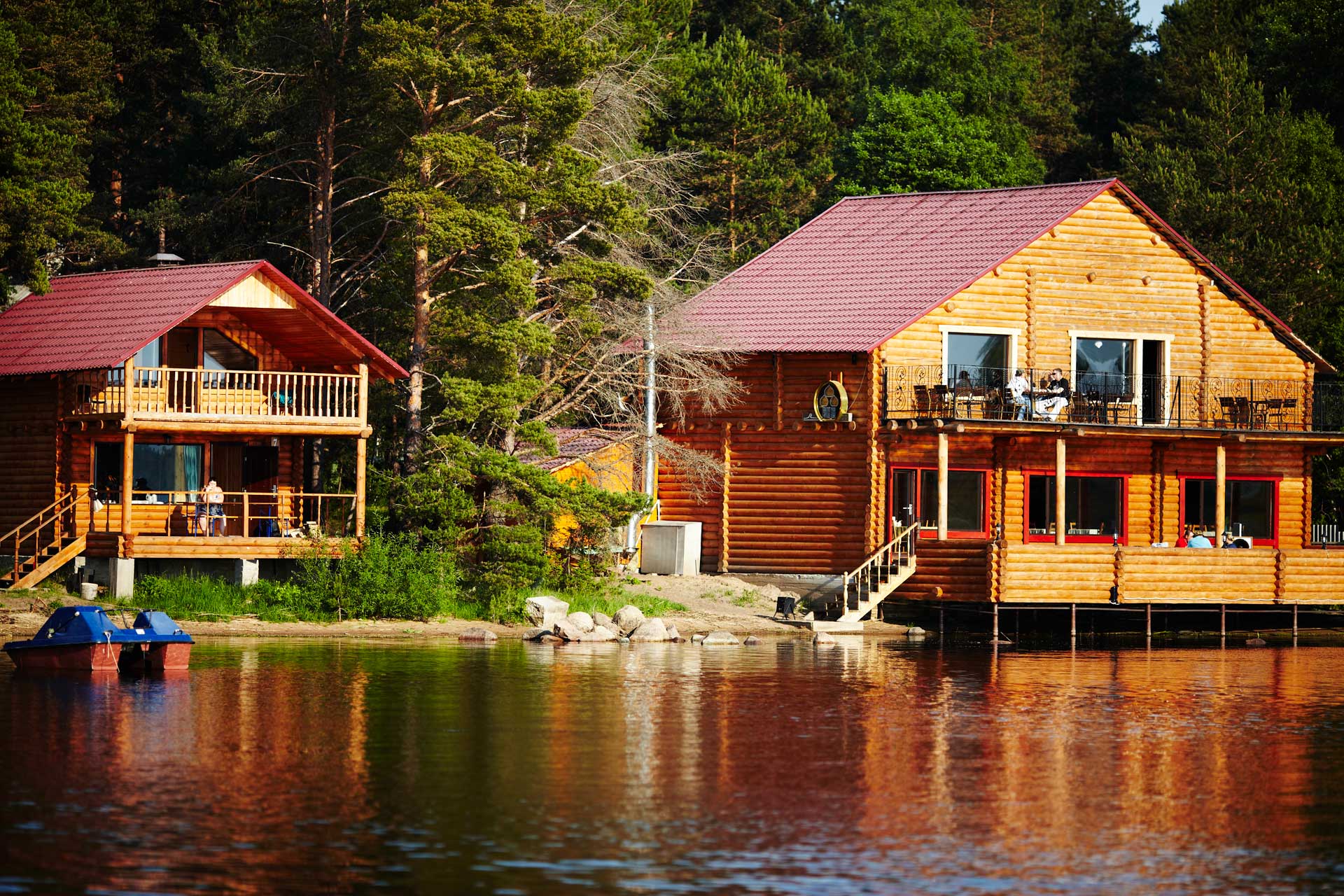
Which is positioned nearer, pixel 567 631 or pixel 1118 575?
pixel 567 631

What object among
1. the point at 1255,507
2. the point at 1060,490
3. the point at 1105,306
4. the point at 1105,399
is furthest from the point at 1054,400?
the point at 1255,507

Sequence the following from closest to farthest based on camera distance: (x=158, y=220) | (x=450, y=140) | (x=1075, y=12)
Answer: (x=450, y=140) < (x=158, y=220) < (x=1075, y=12)

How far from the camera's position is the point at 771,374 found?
4462 centimetres

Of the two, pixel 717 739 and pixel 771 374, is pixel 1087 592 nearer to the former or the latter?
pixel 771 374

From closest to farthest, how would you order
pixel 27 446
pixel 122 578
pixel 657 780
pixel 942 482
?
pixel 657 780, pixel 122 578, pixel 27 446, pixel 942 482

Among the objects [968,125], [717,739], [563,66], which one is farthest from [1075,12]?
[717,739]

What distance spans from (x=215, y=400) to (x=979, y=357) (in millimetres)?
17366

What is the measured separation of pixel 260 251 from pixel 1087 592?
74.8 feet

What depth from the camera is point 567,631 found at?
124ft

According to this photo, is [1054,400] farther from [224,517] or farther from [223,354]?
[223,354]

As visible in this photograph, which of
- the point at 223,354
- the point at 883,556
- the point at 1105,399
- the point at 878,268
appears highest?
the point at 878,268

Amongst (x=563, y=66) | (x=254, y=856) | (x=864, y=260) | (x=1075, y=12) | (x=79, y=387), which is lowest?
(x=254, y=856)

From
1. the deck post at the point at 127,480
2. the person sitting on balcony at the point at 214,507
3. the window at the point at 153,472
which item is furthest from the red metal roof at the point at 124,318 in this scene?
the person sitting on balcony at the point at 214,507

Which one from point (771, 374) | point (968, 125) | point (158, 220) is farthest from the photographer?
point (968, 125)
